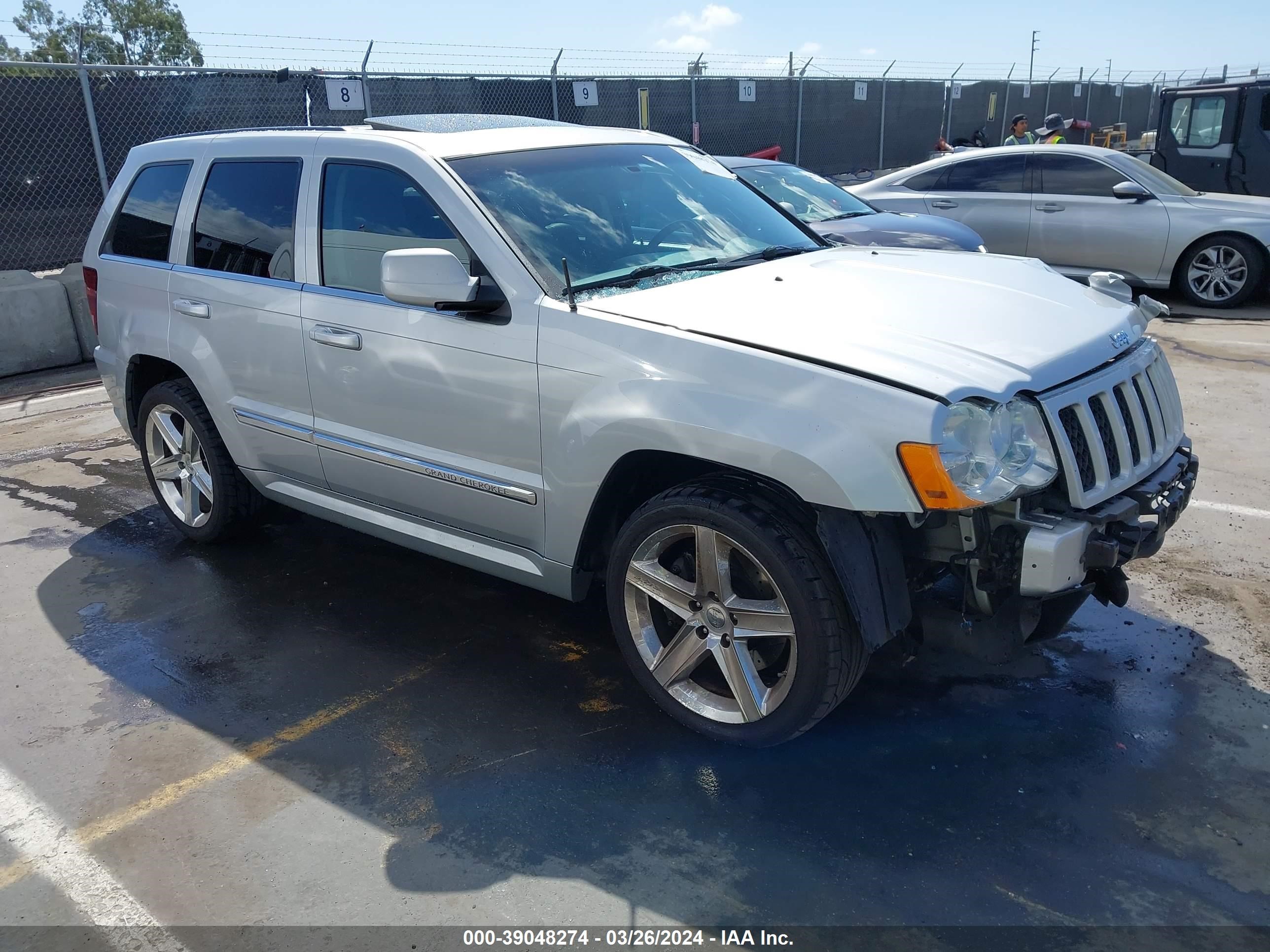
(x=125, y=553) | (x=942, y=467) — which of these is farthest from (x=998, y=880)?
(x=125, y=553)

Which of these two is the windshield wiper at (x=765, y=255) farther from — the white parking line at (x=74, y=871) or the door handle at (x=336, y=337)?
the white parking line at (x=74, y=871)

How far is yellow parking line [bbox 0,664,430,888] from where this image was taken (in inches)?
124

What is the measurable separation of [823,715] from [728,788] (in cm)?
37

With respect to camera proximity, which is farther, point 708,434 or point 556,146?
point 556,146

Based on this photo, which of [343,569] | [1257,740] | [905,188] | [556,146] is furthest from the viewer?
[905,188]

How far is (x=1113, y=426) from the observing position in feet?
10.6

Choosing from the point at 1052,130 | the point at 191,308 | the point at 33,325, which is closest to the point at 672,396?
the point at 191,308

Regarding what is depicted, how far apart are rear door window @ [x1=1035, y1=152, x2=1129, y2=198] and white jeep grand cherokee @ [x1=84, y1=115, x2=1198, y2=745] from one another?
23.9 ft

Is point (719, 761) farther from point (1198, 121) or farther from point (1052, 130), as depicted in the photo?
point (1052, 130)

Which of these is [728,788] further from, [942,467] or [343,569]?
[343,569]

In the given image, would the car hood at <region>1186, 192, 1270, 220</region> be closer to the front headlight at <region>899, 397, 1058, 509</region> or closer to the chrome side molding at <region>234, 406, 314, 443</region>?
the front headlight at <region>899, 397, 1058, 509</region>

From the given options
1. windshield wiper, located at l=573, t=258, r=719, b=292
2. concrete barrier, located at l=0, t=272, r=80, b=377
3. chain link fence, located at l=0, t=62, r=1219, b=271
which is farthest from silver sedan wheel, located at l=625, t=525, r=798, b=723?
concrete barrier, located at l=0, t=272, r=80, b=377

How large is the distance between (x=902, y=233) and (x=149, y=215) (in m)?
5.80

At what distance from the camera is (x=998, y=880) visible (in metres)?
2.75
